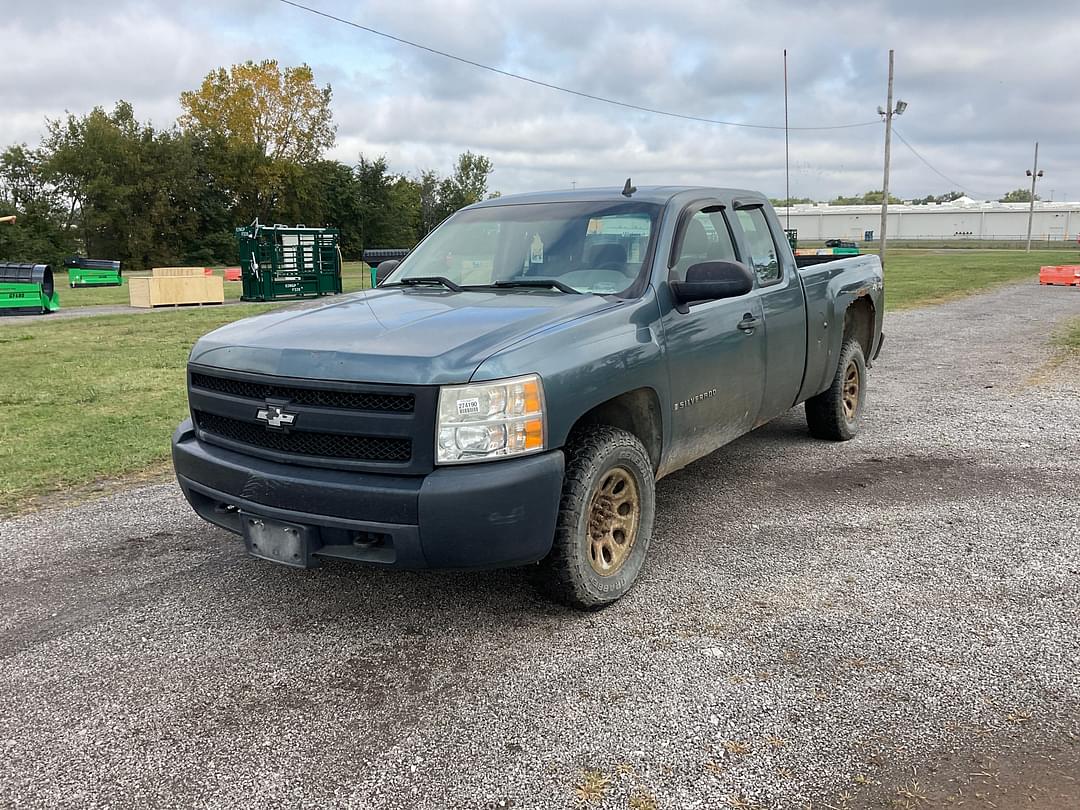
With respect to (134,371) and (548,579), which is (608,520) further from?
(134,371)

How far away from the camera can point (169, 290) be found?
21.6 metres

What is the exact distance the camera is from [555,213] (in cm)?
475

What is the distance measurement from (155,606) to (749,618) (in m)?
2.70

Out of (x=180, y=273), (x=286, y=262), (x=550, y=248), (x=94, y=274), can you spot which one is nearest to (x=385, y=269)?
(x=550, y=248)

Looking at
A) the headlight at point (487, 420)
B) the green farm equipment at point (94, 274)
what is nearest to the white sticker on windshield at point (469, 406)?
the headlight at point (487, 420)

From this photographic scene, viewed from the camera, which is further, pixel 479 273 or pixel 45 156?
pixel 45 156

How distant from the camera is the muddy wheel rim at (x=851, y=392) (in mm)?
6680

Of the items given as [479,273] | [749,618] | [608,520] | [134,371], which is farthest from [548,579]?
[134,371]

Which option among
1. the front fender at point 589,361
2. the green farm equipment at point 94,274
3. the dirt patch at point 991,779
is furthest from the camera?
the green farm equipment at point 94,274

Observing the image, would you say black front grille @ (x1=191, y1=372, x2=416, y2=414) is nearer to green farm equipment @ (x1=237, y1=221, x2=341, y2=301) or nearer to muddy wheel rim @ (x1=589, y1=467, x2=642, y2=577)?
muddy wheel rim @ (x1=589, y1=467, x2=642, y2=577)

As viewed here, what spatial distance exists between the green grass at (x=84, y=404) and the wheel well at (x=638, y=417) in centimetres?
399

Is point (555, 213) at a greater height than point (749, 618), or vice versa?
point (555, 213)

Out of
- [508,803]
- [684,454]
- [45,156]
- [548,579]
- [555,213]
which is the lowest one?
[508,803]

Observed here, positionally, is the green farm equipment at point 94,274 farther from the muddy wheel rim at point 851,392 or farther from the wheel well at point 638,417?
the wheel well at point 638,417
